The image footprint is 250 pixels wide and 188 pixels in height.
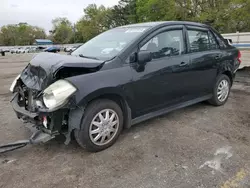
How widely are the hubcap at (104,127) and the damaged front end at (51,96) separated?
0.31 meters

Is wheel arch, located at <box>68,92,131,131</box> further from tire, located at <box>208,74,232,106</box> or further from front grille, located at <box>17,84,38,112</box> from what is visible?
tire, located at <box>208,74,232,106</box>

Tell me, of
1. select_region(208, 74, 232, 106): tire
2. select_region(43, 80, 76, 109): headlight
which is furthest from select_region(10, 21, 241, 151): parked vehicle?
select_region(208, 74, 232, 106): tire

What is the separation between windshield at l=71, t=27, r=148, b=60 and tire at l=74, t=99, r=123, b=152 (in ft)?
2.23

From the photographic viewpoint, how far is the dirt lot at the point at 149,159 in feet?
7.58

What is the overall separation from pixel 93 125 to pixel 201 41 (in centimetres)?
261

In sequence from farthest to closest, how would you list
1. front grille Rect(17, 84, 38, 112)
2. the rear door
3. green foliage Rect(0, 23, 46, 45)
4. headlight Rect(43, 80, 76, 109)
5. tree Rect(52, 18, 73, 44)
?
1. green foliage Rect(0, 23, 46, 45)
2. tree Rect(52, 18, 73, 44)
3. the rear door
4. front grille Rect(17, 84, 38, 112)
5. headlight Rect(43, 80, 76, 109)

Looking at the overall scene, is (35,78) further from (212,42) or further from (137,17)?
(137,17)

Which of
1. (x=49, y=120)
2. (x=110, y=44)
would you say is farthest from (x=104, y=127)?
(x=110, y=44)

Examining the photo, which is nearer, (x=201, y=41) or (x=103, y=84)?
(x=103, y=84)

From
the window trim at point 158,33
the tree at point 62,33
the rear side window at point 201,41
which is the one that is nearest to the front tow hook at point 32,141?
the window trim at point 158,33

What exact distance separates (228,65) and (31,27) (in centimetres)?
10674

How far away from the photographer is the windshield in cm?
315

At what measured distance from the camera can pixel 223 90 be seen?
4.51 meters

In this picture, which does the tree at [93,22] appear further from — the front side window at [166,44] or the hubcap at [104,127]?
the hubcap at [104,127]
